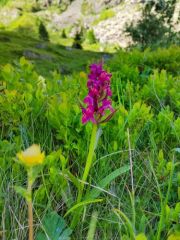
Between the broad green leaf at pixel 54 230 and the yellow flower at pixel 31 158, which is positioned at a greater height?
the yellow flower at pixel 31 158

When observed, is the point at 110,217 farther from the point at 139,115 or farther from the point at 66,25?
the point at 66,25

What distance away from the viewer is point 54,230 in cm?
200

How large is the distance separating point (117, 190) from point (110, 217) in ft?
1.10

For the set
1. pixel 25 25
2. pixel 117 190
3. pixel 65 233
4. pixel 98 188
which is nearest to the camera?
pixel 65 233

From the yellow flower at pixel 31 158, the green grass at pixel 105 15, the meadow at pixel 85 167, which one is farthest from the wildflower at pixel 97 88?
the green grass at pixel 105 15

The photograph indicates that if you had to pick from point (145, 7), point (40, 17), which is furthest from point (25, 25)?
point (145, 7)

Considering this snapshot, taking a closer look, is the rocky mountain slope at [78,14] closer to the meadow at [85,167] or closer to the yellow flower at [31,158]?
the meadow at [85,167]

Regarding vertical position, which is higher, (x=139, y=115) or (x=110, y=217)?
(x=139, y=115)

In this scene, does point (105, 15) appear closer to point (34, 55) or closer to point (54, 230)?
point (34, 55)

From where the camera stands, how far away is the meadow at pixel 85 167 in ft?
7.07

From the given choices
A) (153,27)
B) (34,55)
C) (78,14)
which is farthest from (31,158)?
(78,14)

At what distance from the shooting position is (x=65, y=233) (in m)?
1.96

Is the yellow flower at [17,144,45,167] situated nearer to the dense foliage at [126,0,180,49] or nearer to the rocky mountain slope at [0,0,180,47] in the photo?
the dense foliage at [126,0,180,49]

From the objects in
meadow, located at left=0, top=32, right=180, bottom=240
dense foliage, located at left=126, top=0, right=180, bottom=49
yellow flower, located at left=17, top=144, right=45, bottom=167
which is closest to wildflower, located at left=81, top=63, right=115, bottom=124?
meadow, located at left=0, top=32, right=180, bottom=240
